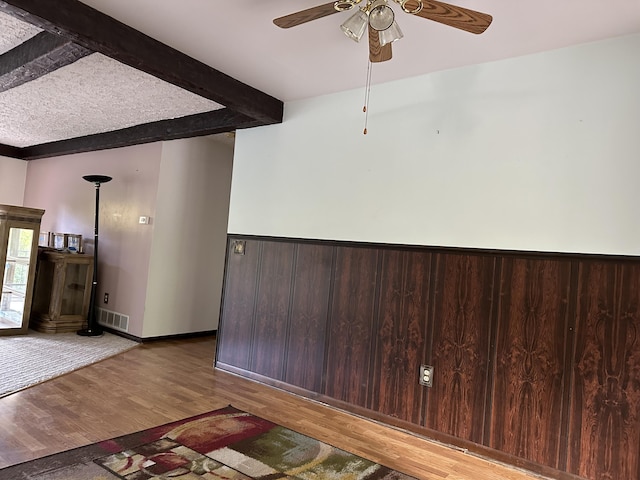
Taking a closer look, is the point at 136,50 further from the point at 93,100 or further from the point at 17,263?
the point at 17,263

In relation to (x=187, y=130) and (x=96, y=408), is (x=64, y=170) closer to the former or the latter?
(x=187, y=130)

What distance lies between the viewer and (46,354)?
13.1ft

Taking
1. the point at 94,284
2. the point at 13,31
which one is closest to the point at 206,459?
the point at 13,31

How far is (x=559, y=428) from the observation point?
7.88ft

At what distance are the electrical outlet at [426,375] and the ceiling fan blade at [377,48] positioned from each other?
6.44 ft

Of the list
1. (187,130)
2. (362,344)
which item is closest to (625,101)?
(362,344)

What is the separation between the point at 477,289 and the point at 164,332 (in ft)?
12.2

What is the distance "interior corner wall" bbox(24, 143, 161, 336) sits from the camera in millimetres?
4926

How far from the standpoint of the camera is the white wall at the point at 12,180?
22.2ft

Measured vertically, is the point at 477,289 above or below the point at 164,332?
above

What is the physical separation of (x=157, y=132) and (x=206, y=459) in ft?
11.4

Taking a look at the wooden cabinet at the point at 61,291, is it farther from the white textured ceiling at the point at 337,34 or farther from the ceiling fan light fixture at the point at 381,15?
the ceiling fan light fixture at the point at 381,15

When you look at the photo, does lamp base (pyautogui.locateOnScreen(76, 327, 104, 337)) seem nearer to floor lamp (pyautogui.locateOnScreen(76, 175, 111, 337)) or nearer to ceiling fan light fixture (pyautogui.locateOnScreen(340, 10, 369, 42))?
floor lamp (pyautogui.locateOnScreen(76, 175, 111, 337))

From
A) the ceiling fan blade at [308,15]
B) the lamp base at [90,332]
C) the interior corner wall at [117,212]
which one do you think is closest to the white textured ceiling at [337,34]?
the ceiling fan blade at [308,15]
